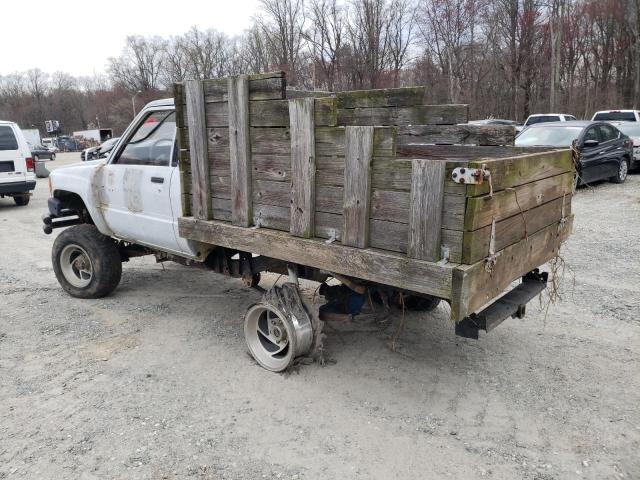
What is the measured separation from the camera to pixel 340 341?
4344 millimetres

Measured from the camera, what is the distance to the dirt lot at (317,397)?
2.81m

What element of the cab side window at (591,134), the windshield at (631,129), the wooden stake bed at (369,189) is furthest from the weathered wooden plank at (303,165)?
the windshield at (631,129)

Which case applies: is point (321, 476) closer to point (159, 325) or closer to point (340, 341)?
point (340, 341)

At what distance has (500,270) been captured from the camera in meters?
2.91

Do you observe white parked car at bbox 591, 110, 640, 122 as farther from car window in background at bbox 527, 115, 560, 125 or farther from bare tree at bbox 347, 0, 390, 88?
bare tree at bbox 347, 0, 390, 88

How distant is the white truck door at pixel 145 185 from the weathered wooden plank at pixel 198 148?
18.2 inches

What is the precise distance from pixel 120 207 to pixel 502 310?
3.52 meters

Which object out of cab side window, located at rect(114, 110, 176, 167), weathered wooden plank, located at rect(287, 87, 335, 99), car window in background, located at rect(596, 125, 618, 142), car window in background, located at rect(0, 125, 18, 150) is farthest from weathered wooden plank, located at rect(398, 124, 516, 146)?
car window in background, located at rect(0, 125, 18, 150)

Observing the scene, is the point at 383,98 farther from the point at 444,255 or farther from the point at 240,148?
the point at 444,255

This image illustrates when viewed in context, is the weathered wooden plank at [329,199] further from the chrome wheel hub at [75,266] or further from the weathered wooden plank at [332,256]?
the chrome wheel hub at [75,266]

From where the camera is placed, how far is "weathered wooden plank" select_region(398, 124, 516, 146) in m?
3.98

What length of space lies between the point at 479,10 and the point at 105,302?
136ft

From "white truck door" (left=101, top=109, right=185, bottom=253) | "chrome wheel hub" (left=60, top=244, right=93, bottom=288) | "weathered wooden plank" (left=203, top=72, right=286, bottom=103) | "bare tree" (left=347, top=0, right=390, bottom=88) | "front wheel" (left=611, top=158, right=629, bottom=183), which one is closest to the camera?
"weathered wooden plank" (left=203, top=72, right=286, bottom=103)

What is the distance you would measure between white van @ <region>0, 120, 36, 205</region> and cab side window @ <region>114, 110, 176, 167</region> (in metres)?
8.55
